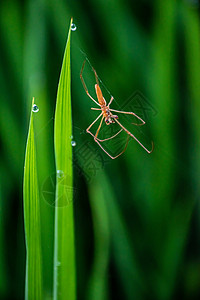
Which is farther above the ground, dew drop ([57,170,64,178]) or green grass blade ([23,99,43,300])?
dew drop ([57,170,64,178])

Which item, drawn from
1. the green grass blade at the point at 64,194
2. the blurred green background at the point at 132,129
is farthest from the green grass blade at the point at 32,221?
the blurred green background at the point at 132,129

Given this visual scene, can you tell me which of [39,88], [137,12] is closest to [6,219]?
[39,88]

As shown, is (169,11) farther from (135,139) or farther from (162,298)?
(162,298)

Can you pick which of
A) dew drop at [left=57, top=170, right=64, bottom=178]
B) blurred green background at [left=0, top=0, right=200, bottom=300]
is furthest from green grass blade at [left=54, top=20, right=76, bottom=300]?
blurred green background at [left=0, top=0, right=200, bottom=300]

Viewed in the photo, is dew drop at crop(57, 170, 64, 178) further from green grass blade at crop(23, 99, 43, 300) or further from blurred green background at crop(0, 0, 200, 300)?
blurred green background at crop(0, 0, 200, 300)

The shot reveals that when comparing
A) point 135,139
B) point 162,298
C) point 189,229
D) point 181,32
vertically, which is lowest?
point 162,298
